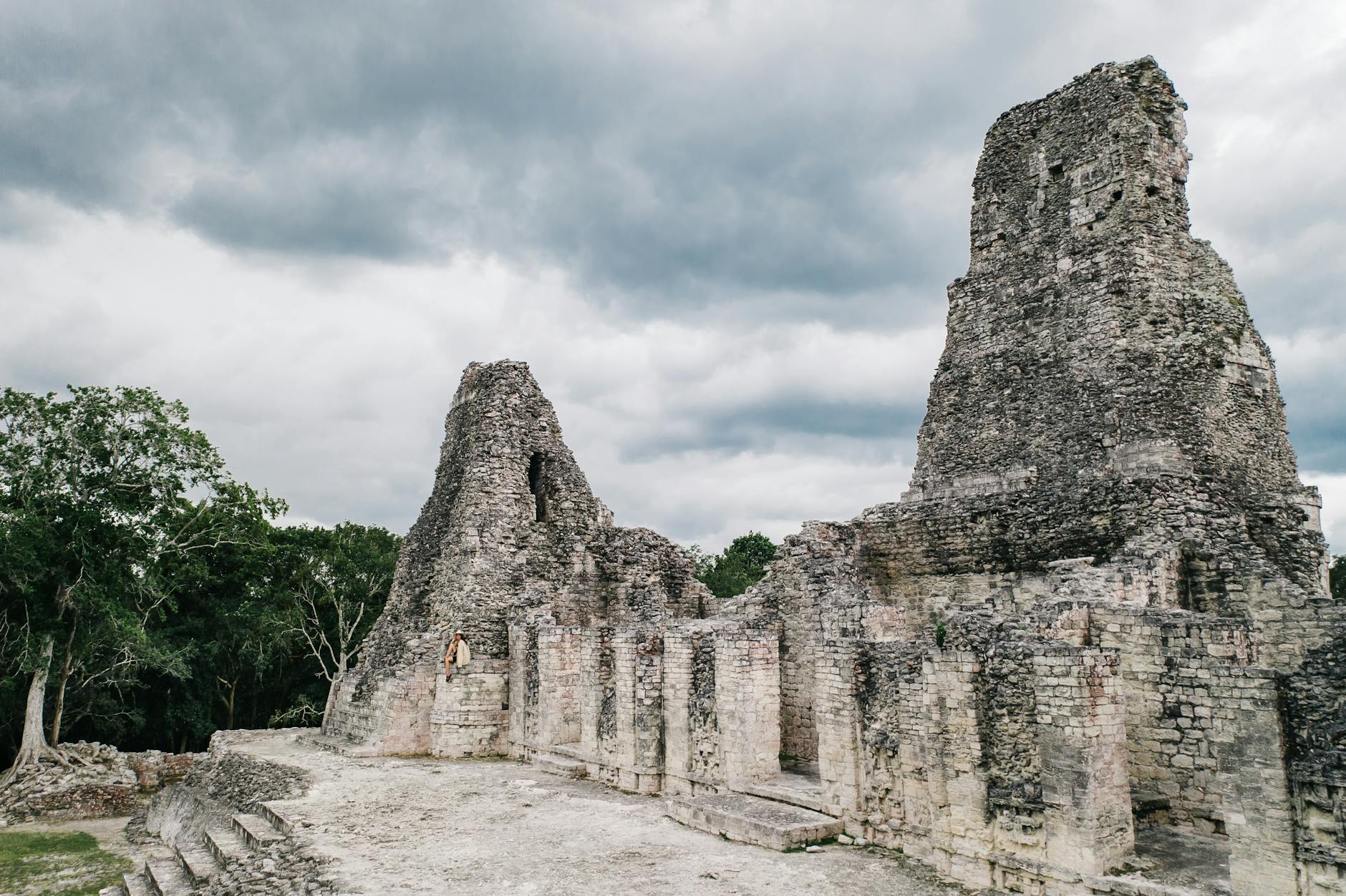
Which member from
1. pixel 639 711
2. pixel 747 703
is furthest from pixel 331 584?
pixel 747 703

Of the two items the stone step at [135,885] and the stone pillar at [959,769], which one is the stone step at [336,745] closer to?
the stone step at [135,885]

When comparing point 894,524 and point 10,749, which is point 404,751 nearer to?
point 894,524

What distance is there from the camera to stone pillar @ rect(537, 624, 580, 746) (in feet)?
57.2

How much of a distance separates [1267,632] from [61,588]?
25.8 metres

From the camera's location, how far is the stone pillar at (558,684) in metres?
17.4

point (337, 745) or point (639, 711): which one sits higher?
point (639, 711)

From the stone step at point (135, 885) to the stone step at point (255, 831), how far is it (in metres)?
1.53

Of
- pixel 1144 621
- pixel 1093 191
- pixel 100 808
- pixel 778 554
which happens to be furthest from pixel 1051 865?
pixel 100 808

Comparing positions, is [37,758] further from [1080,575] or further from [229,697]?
[1080,575]

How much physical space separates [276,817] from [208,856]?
1690mm

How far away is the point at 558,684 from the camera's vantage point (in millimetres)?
17594

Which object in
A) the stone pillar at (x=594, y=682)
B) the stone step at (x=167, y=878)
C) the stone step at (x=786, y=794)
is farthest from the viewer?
the stone pillar at (x=594, y=682)

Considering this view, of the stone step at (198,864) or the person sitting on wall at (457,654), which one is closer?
the stone step at (198,864)

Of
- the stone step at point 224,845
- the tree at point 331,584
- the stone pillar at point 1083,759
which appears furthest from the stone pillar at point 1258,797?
the tree at point 331,584
